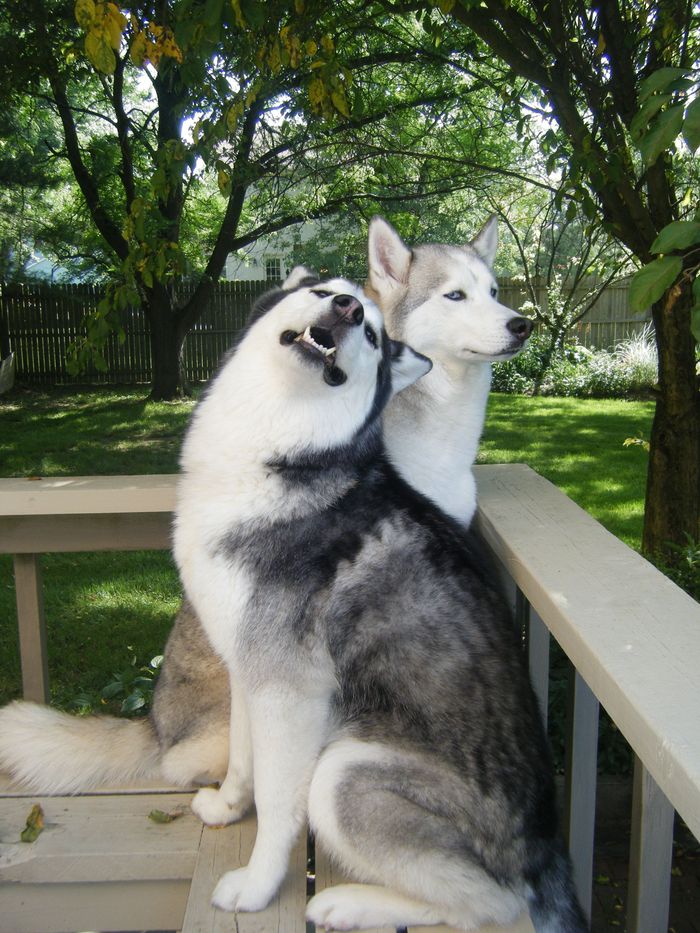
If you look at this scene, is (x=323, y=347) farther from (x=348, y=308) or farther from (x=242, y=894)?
(x=242, y=894)

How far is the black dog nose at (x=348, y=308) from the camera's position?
2.05 metres

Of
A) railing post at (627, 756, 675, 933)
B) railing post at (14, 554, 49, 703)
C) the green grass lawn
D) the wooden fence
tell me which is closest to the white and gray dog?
railing post at (627, 756, 675, 933)

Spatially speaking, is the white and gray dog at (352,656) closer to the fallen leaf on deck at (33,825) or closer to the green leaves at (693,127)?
the fallen leaf on deck at (33,825)

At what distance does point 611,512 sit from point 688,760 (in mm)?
6236

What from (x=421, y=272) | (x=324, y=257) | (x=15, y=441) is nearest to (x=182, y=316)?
(x=324, y=257)

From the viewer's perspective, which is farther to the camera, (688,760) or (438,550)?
(438,550)

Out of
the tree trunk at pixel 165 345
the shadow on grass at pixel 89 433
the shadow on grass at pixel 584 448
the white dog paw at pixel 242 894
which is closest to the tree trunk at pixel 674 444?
the shadow on grass at pixel 584 448

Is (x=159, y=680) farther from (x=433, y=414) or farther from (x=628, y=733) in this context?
(x=628, y=733)

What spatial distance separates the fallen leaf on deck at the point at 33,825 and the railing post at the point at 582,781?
4.38 ft

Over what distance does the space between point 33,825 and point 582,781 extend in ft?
4.51

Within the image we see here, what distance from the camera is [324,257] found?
1362cm

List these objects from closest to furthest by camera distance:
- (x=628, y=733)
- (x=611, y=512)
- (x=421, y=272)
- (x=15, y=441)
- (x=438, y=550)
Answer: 1. (x=628, y=733)
2. (x=438, y=550)
3. (x=421, y=272)
4. (x=611, y=512)
5. (x=15, y=441)

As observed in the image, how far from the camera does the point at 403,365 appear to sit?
7.38ft

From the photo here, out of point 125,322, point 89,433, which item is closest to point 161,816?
point 89,433
